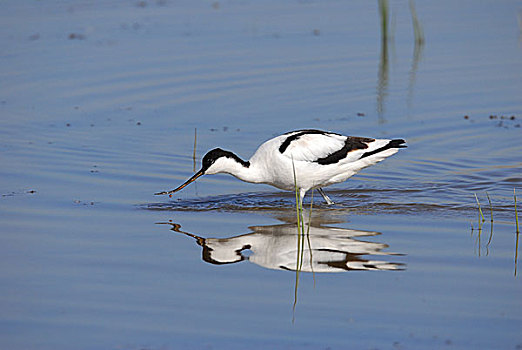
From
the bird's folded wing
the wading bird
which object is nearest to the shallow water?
the wading bird

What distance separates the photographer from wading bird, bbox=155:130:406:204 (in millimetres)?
8039

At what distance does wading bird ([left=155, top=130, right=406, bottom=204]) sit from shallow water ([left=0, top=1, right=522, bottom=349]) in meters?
0.32

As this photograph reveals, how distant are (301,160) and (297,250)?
148 cm

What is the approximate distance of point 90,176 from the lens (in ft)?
29.3

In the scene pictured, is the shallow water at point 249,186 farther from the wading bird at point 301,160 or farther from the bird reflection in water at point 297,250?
the wading bird at point 301,160

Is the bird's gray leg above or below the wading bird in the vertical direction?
below

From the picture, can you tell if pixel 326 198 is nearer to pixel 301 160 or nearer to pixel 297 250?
pixel 301 160

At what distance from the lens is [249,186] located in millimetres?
9023

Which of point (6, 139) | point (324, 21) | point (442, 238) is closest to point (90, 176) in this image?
point (6, 139)

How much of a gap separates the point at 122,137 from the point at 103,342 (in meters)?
5.69

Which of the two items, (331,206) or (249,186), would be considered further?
(249,186)

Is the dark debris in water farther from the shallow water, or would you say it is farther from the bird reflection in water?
the bird reflection in water

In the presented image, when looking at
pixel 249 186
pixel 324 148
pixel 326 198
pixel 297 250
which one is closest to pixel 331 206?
pixel 326 198

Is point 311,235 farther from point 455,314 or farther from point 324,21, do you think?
point 324,21
